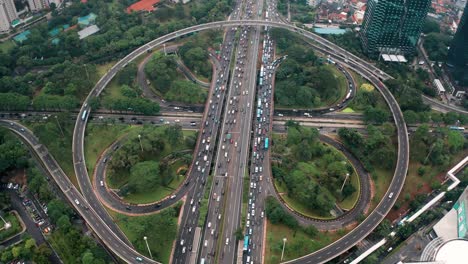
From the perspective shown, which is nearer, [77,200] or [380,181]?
[77,200]

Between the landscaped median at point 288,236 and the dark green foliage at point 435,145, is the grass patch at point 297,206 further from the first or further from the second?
the dark green foliage at point 435,145

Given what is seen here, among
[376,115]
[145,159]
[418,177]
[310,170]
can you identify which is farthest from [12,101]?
[418,177]

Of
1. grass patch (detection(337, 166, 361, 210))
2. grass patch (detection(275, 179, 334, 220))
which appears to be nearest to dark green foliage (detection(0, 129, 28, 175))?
grass patch (detection(275, 179, 334, 220))

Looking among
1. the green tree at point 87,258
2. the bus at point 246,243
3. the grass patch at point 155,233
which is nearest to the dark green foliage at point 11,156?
the grass patch at point 155,233

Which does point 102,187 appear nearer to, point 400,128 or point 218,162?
point 218,162

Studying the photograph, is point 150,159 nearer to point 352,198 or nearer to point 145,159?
point 145,159

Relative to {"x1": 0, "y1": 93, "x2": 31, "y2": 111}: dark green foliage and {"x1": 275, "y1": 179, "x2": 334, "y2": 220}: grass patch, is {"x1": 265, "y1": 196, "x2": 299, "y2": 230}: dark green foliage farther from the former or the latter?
{"x1": 0, "y1": 93, "x2": 31, "y2": 111}: dark green foliage
